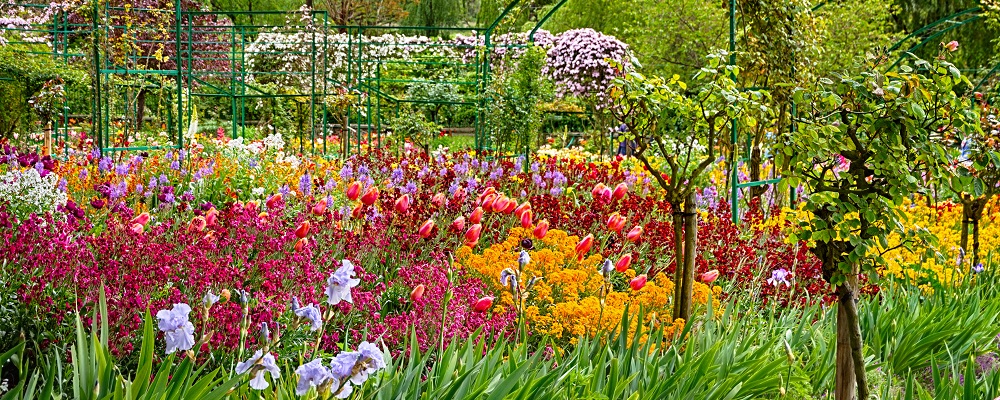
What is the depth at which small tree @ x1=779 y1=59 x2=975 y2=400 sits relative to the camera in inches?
112

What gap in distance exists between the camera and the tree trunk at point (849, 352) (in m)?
2.97

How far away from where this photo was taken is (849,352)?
3.00 m

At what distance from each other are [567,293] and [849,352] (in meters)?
1.17

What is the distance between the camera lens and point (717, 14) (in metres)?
16.3

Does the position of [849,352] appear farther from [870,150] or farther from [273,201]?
[273,201]

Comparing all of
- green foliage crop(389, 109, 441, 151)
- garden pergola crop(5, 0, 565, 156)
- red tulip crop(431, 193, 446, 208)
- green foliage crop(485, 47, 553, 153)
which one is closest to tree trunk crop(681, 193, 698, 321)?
red tulip crop(431, 193, 446, 208)

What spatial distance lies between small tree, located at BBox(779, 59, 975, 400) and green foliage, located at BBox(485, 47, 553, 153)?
5871 millimetres

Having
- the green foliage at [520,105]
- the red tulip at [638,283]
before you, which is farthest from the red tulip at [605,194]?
the green foliage at [520,105]

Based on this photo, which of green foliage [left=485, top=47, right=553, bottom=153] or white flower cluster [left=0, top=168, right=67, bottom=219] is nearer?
white flower cluster [left=0, top=168, right=67, bottom=219]

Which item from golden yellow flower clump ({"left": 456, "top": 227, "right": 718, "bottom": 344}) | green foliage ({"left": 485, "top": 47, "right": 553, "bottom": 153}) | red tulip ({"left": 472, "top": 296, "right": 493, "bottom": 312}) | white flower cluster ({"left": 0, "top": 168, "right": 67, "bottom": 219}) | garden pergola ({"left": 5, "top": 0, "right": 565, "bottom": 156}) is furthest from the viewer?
garden pergola ({"left": 5, "top": 0, "right": 565, "bottom": 156})

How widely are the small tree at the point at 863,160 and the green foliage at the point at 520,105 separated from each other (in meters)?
5.87

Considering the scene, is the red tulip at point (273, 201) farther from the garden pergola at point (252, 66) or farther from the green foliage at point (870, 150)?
the garden pergola at point (252, 66)

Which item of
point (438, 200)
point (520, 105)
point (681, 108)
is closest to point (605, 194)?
point (438, 200)

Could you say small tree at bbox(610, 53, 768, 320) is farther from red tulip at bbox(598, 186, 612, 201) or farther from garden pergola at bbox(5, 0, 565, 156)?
garden pergola at bbox(5, 0, 565, 156)
